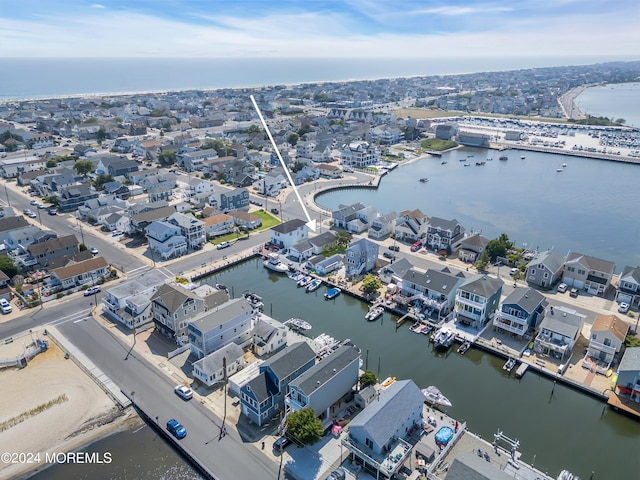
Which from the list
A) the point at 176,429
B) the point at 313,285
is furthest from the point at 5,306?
the point at 313,285

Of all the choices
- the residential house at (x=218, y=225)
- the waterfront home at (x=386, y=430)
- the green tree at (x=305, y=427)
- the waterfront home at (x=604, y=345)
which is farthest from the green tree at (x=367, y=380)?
the residential house at (x=218, y=225)

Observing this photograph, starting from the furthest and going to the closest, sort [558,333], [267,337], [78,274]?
[78,274]
[558,333]
[267,337]

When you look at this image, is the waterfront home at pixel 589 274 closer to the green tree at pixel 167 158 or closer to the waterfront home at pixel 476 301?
the waterfront home at pixel 476 301

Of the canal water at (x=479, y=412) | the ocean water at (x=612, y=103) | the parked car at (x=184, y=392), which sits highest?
the ocean water at (x=612, y=103)

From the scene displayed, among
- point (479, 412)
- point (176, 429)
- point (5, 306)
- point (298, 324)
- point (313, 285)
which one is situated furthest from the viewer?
point (313, 285)

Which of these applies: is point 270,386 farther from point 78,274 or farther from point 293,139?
point 293,139

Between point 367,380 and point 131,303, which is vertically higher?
point 131,303

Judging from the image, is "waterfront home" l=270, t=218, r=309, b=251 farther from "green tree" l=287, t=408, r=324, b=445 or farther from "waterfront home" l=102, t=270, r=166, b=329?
"green tree" l=287, t=408, r=324, b=445
